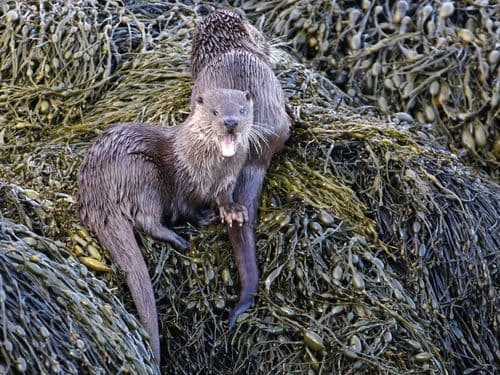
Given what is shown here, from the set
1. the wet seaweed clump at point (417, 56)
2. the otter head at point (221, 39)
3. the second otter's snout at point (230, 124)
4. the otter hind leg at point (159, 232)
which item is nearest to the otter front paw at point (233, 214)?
the otter hind leg at point (159, 232)

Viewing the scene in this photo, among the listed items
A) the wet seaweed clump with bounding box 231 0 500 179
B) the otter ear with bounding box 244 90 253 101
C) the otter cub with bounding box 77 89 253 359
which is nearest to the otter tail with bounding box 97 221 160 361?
the otter cub with bounding box 77 89 253 359

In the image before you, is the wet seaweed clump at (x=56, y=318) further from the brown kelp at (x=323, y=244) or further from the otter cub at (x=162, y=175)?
the otter cub at (x=162, y=175)

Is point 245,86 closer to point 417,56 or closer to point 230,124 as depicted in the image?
point 230,124

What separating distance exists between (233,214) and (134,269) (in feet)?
1.23

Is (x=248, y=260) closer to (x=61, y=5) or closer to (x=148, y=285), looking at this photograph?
(x=148, y=285)

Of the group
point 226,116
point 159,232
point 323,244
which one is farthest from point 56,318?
point 323,244

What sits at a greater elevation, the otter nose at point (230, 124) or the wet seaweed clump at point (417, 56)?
the otter nose at point (230, 124)

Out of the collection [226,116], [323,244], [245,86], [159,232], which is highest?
[226,116]

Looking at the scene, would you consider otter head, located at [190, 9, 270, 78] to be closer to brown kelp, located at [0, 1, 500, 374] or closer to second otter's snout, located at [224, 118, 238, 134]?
brown kelp, located at [0, 1, 500, 374]

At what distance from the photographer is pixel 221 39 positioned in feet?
13.7

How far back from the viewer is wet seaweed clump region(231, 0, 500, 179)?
179 inches

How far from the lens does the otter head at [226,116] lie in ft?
11.3

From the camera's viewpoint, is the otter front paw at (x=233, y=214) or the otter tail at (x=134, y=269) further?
the otter front paw at (x=233, y=214)

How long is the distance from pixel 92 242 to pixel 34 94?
3.67 ft
